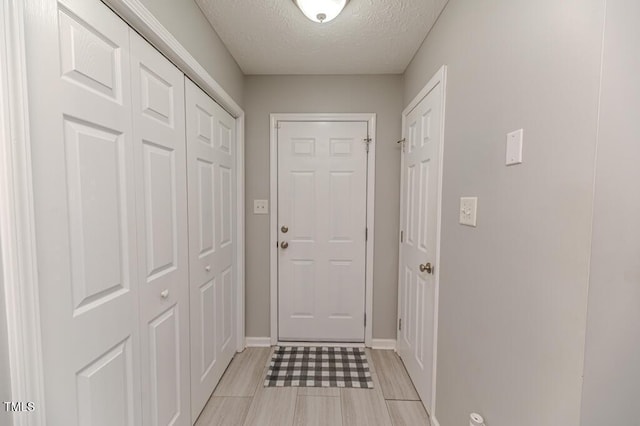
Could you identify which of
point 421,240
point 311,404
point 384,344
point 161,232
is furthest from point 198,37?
point 384,344

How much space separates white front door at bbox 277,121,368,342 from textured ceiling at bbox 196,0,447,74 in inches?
17.6

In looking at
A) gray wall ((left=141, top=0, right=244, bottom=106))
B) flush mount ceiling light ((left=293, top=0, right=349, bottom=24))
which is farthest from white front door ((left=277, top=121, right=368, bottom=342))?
flush mount ceiling light ((left=293, top=0, right=349, bottom=24))

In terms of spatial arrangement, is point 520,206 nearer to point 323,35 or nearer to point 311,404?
point 323,35

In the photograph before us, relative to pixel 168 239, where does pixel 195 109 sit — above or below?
above

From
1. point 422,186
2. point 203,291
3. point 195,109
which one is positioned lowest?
point 203,291

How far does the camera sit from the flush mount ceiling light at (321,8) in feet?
4.30

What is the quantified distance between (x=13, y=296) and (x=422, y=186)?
1.85 metres

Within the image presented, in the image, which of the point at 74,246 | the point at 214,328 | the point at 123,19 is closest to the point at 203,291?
the point at 214,328

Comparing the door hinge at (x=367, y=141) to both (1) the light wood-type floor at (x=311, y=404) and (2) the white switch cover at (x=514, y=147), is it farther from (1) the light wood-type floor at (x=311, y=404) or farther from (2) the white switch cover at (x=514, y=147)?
(1) the light wood-type floor at (x=311, y=404)

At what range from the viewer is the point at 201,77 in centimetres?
147

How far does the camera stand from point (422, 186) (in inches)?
69.8

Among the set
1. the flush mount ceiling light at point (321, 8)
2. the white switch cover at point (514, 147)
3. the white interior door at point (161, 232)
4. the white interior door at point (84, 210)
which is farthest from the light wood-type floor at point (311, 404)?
the flush mount ceiling light at point (321, 8)

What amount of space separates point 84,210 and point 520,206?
4.51 feet

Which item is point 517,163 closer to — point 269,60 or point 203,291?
point 203,291
